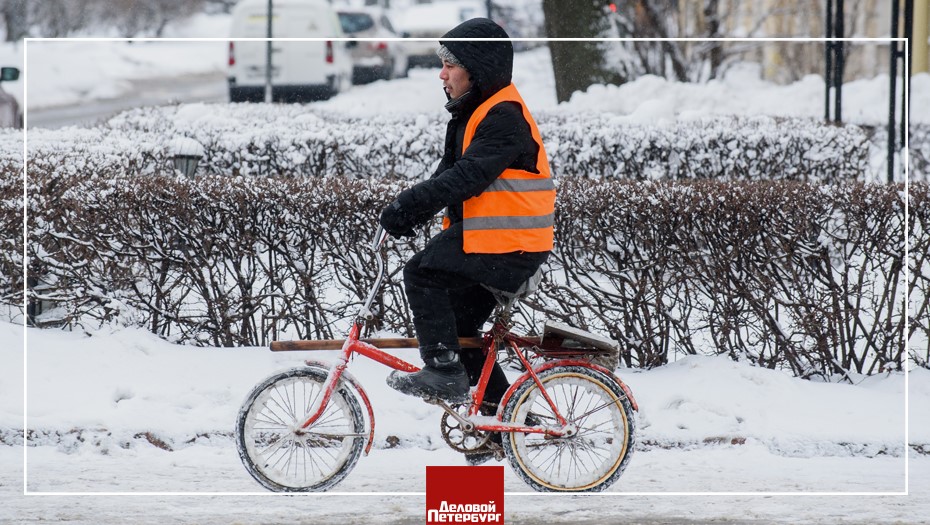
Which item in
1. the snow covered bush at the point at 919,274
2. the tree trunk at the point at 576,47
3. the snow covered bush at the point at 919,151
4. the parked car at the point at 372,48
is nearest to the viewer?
the snow covered bush at the point at 919,274

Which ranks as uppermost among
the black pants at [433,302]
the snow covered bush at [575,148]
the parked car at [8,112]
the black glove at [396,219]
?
the parked car at [8,112]

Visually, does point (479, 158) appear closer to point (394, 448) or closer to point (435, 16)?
point (394, 448)

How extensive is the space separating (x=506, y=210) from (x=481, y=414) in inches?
37.1

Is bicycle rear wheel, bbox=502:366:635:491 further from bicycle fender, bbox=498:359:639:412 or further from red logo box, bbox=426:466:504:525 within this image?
red logo box, bbox=426:466:504:525

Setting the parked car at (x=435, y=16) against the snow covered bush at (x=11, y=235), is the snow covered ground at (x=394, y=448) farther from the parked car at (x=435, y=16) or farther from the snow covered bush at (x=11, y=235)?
the parked car at (x=435, y=16)

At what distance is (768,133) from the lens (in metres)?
9.64

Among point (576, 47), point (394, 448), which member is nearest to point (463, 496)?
point (394, 448)

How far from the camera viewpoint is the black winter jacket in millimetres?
4801

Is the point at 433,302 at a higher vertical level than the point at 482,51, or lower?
lower

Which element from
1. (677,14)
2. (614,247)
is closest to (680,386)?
(614,247)

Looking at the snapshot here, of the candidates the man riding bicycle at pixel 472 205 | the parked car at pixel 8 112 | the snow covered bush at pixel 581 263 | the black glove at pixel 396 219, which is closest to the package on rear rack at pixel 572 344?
the man riding bicycle at pixel 472 205

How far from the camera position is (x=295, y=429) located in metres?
5.07

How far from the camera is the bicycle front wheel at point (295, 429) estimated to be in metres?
5.10

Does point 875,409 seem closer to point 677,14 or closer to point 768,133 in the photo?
point 768,133
